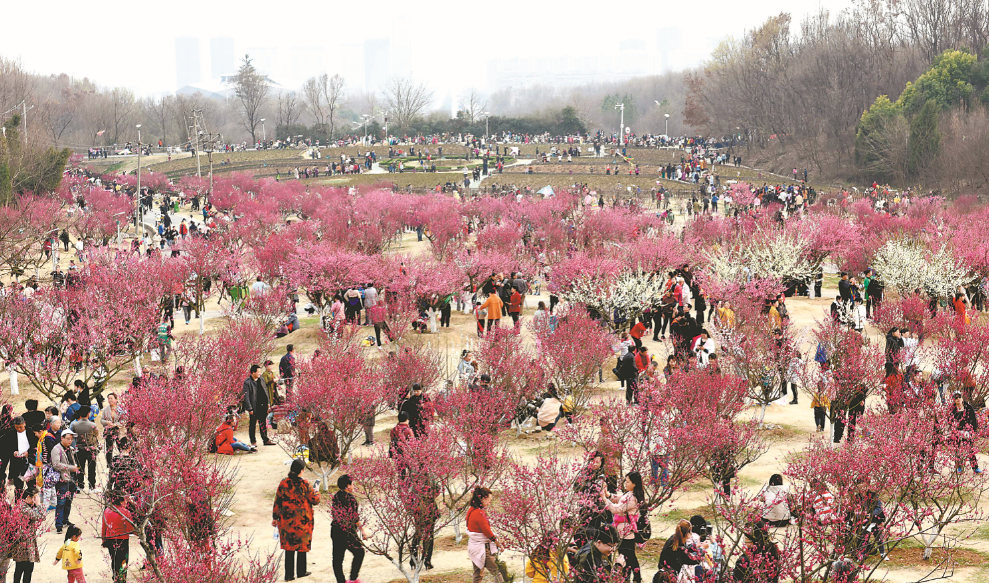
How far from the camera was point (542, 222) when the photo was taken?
38000 millimetres

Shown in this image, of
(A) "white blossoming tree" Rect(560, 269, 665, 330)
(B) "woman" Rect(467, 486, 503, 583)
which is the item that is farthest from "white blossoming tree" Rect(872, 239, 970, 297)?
(B) "woman" Rect(467, 486, 503, 583)

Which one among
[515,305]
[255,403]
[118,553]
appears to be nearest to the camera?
[118,553]

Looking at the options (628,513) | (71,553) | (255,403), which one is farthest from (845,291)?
(71,553)

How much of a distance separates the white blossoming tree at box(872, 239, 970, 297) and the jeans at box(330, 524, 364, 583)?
708 inches

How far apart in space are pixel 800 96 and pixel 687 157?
928 cm

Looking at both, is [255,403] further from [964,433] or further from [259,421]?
[964,433]

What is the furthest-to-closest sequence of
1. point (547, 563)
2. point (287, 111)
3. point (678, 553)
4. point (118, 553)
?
1. point (287, 111)
2. point (118, 553)
3. point (678, 553)
4. point (547, 563)

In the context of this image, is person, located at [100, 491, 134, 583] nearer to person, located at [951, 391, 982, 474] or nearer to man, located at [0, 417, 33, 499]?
man, located at [0, 417, 33, 499]

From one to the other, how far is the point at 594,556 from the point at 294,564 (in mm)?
3304

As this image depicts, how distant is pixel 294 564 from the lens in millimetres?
10156

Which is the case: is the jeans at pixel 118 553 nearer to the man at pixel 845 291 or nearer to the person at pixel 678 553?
the person at pixel 678 553

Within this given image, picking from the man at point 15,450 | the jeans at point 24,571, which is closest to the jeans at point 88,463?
the man at point 15,450

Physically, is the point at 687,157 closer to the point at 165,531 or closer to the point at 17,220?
the point at 17,220

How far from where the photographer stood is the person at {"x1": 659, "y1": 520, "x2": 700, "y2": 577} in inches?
339
